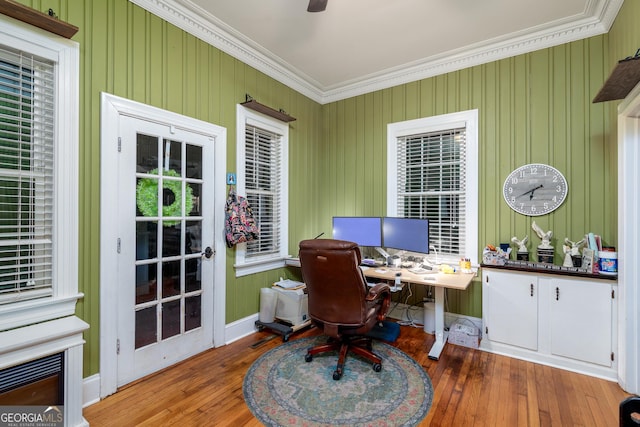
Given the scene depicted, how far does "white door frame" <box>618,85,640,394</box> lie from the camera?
7.02 ft

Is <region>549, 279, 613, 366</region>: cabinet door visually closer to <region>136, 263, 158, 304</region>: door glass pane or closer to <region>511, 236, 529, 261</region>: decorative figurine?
<region>511, 236, 529, 261</region>: decorative figurine

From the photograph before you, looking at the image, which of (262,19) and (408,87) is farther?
(408,87)

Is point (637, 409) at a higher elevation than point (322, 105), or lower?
lower

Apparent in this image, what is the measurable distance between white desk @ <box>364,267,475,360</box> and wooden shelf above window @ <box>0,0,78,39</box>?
9.80 ft

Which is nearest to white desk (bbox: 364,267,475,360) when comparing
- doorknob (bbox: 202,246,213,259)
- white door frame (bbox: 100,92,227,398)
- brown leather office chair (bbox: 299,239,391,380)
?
brown leather office chair (bbox: 299,239,391,380)

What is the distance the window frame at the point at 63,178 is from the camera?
1822 mm

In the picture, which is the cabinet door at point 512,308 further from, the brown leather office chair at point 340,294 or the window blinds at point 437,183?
the brown leather office chair at point 340,294

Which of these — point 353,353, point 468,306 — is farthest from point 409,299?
point 353,353

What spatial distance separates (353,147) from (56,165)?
10.5ft

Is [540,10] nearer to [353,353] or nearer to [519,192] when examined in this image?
[519,192]

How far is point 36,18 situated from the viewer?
171 cm

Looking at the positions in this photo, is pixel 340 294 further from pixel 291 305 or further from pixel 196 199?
pixel 196 199

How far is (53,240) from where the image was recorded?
1893mm

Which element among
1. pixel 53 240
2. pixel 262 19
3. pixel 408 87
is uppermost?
pixel 262 19
